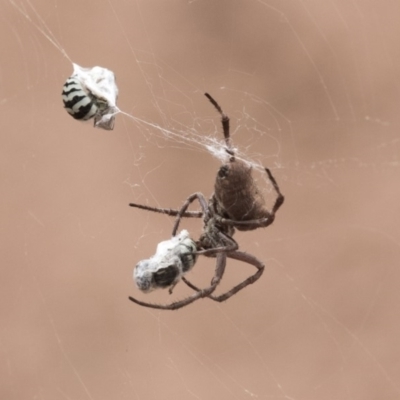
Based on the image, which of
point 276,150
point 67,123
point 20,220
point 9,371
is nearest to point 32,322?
point 9,371

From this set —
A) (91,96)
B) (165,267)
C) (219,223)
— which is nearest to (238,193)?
(219,223)

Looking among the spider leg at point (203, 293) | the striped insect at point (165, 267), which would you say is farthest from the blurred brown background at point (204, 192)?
the striped insect at point (165, 267)

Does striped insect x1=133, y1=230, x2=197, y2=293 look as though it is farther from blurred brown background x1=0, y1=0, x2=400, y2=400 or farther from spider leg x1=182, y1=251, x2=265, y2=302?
blurred brown background x1=0, y1=0, x2=400, y2=400

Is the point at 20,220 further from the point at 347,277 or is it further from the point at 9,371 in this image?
the point at 347,277

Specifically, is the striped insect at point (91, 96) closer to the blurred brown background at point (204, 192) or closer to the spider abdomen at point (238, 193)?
the spider abdomen at point (238, 193)

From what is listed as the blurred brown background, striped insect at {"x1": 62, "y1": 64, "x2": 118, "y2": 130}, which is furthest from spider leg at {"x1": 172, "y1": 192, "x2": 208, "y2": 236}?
the blurred brown background

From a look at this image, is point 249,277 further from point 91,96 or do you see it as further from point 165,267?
point 91,96
